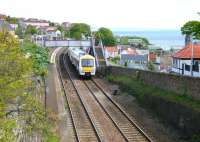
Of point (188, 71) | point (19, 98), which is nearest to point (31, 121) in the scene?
point (19, 98)

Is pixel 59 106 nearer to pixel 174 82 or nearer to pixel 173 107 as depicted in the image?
pixel 174 82

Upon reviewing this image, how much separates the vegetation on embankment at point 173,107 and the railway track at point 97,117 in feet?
6.50

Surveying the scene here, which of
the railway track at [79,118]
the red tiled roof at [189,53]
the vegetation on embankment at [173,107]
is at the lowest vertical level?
the railway track at [79,118]

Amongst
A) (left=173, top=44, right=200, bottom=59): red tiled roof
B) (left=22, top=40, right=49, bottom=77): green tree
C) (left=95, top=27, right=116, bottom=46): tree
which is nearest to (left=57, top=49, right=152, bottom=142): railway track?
(left=22, top=40, right=49, bottom=77): green tree

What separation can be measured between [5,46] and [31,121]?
271 centimetres

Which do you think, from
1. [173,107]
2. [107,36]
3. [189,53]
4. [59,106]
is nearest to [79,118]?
[59,106]

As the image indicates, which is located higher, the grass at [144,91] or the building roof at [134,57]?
the grass at [144,91]

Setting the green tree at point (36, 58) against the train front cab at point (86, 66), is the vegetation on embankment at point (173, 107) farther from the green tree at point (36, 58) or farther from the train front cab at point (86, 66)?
the train front cab at point (86, 66)

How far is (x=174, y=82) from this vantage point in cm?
3161

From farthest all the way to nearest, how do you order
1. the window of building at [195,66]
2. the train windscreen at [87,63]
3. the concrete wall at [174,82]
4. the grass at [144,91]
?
the train windscreen at [87,63], the window of building at [195,66], the concrete wall at [174,82], the grass at [144,91]

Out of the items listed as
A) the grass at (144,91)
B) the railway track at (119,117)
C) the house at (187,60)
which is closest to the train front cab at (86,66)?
the grass at (144,91)

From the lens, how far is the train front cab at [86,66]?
50219 mm

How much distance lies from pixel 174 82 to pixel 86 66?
19.9 metres

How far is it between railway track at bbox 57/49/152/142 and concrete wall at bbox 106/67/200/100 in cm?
338
